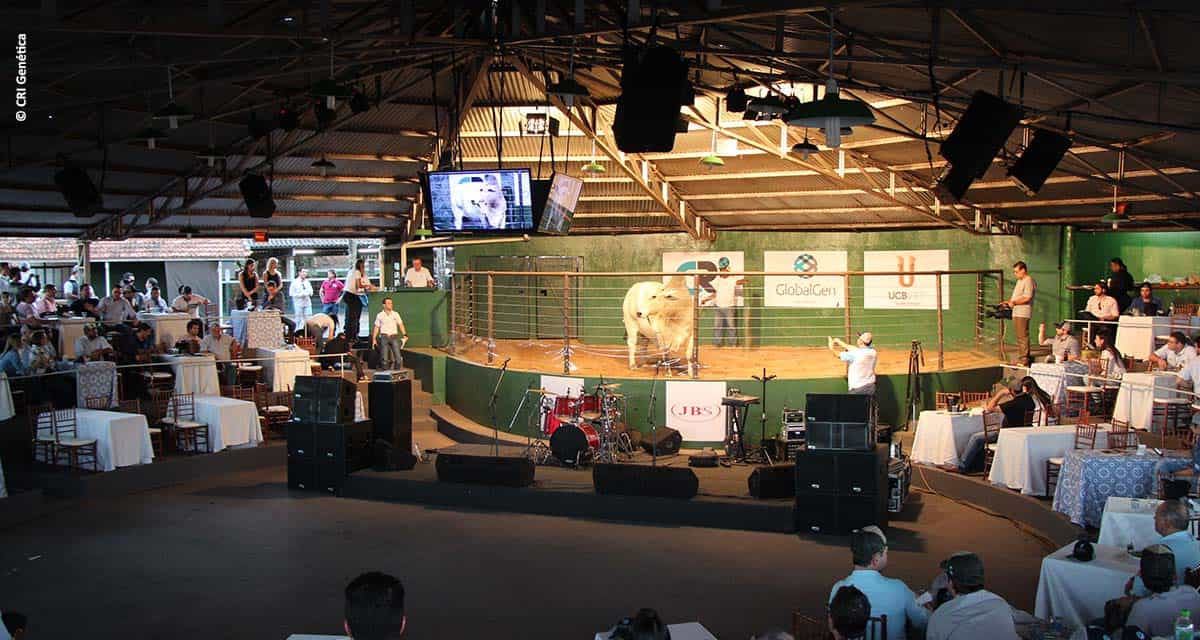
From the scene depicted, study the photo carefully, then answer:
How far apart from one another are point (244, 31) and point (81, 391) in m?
6.56

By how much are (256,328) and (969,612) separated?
14789mm

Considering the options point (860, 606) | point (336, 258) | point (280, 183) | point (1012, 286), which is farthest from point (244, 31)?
point (336, 258)

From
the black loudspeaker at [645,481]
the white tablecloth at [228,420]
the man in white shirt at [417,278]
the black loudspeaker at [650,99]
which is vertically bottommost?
the black loudspeaker at [645,481]

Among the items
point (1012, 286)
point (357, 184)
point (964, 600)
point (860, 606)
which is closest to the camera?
point (860, 606)

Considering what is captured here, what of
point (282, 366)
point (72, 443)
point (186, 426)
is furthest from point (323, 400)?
point (282, 366)

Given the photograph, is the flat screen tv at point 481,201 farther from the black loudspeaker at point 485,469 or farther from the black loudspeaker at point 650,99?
the black loudspeaker at point 650,99

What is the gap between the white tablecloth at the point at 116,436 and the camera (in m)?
13.6

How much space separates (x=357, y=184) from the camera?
2231cm

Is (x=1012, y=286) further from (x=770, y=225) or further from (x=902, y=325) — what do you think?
(x=770, y=225)

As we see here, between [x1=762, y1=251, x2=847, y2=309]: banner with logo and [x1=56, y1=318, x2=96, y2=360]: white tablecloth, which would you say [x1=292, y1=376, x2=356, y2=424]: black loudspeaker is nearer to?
[x1=56, y1=318, x2=96, y2=360]: white tablecloth

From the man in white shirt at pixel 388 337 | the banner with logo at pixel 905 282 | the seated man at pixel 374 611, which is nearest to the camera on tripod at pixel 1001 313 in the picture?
the banner with logo at pixel 905 282

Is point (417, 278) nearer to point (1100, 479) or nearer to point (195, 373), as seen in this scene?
point (195, 373)

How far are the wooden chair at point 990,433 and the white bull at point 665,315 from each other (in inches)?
174

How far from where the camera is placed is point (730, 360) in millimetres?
18156
